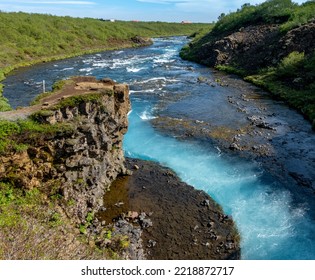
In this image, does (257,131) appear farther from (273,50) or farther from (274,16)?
(274,16)

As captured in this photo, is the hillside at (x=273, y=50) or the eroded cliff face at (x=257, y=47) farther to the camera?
the eroded cliff face at (x=257, y=47)

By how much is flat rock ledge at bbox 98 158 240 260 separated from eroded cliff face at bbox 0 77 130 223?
5.17ft

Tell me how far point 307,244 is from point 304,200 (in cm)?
481

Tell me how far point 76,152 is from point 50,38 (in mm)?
85934

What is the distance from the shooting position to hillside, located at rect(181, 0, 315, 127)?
4812cm

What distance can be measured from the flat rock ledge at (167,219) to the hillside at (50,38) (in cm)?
4790

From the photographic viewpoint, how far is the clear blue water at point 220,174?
20627 mm

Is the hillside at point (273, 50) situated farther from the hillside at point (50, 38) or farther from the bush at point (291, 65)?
the hillside at point (50, 38)

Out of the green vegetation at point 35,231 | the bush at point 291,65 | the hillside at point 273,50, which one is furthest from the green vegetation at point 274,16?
the green vegetation at point 35,231

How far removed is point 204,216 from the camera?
22234mm

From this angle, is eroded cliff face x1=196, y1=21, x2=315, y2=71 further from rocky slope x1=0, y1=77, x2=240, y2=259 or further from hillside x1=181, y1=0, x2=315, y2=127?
rocky slope x1=0, y1=77, x2=240, y2=259

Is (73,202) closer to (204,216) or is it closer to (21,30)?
(204,216)
